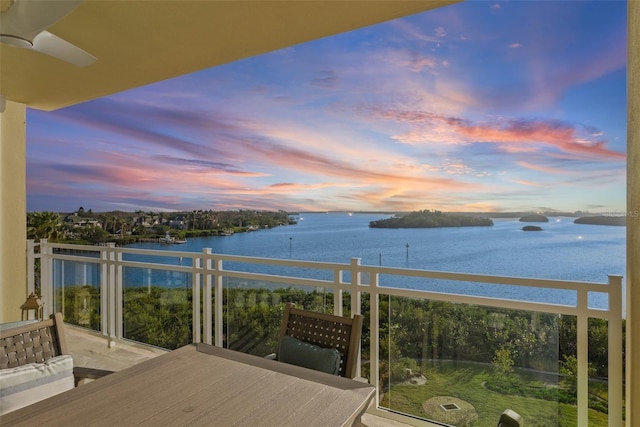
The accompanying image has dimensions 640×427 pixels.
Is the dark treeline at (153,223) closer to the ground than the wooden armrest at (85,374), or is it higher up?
higher up

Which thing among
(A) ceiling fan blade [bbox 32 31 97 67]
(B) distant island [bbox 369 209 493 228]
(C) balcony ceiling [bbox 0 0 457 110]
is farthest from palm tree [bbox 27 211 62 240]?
(B) distant island [bbox 369 209 493 228]

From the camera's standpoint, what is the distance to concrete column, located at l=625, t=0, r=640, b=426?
5.74 ft

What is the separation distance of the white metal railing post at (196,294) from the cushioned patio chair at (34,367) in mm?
1888

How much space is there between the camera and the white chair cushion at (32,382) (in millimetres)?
1343

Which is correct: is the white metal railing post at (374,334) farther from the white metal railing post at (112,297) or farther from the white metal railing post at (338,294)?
the white metal railing post at (112,297)

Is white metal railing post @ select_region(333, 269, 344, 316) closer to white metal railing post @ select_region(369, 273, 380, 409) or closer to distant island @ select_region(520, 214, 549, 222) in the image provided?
white metal railing post @ select_region(369, 273, 380, 409)

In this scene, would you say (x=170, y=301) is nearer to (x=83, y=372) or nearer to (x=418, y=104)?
(x=83, y=372)

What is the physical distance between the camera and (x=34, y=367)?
1.46m

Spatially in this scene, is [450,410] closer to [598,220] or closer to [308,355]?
[308,355]

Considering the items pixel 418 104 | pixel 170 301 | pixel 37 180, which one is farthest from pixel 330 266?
pixel 37 180

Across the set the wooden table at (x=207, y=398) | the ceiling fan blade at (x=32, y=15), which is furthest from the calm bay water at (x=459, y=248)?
the ceiling fan blade at (x=32, y=15)

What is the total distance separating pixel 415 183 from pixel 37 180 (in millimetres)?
6794

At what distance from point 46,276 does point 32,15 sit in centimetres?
408

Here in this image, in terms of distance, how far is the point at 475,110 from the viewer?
532cm
